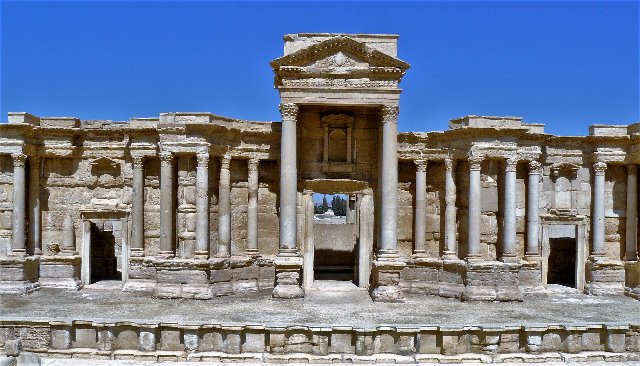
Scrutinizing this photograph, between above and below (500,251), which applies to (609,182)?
above

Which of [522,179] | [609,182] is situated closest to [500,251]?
[522,179]

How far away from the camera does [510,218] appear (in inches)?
708

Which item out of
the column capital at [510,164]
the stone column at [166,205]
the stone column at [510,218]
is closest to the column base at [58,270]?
the stone column at [166,205]

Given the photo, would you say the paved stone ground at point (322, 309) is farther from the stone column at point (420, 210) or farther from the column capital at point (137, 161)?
the column capital at point (137, 161)

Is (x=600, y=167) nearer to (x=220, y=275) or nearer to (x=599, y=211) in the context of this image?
(x=599, y=211)

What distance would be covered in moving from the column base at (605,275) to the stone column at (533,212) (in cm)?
248

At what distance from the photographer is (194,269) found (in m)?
17.3

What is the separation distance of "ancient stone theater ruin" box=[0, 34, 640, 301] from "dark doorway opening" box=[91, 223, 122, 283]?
2.73 m

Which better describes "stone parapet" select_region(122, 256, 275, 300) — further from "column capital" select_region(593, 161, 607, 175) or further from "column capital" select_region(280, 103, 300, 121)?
"column capital" select_region(593, 161, 607, 175)

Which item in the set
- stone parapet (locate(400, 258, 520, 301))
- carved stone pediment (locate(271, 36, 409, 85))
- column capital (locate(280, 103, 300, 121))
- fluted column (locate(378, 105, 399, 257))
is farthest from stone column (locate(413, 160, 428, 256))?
column capital (locate(280, 103, 300, 121))

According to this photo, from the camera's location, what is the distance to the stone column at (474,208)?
17.8m

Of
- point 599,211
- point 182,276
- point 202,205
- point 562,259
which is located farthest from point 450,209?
point 182,276

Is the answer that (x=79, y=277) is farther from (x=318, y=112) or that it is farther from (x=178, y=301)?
(x=318, y=112)

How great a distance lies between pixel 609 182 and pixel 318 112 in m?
11.6
